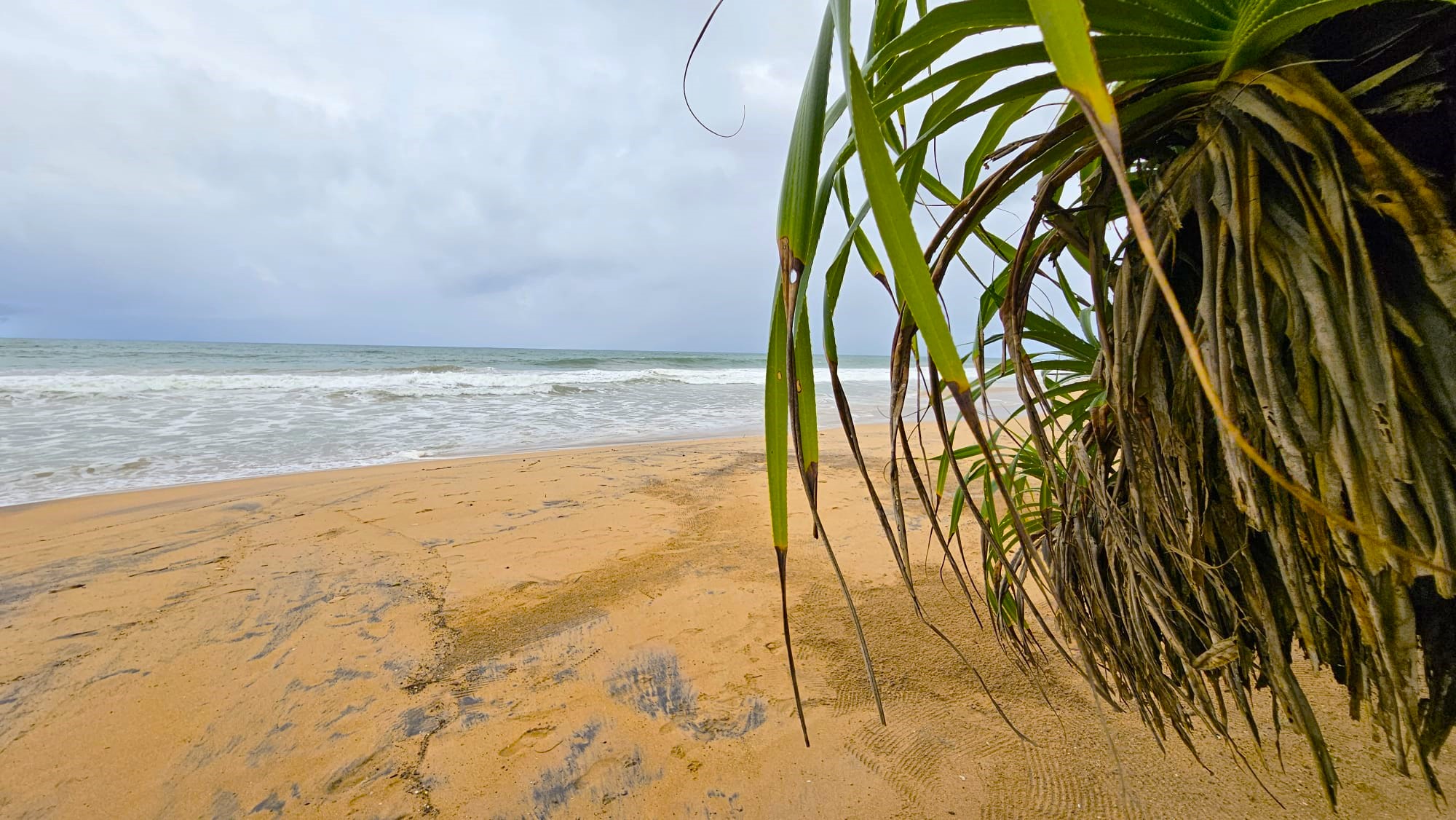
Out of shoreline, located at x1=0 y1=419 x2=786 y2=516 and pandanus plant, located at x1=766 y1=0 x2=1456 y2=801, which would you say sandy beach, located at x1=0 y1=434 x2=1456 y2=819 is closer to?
pandanus plant, located at x1=766 y1=0 x2=1456 y2=801

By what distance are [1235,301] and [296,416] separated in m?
11.2

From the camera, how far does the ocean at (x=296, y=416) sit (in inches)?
227

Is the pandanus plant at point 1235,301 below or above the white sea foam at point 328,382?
above

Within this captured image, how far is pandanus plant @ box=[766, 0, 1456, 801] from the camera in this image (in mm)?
542

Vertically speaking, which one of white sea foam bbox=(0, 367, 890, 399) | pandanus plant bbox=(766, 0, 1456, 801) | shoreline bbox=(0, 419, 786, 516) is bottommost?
shoreline bbox=(0, 419, 786, 516)

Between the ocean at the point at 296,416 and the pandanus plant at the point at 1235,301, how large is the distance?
1498 mm

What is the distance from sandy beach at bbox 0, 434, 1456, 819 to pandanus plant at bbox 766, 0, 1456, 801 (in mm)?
236

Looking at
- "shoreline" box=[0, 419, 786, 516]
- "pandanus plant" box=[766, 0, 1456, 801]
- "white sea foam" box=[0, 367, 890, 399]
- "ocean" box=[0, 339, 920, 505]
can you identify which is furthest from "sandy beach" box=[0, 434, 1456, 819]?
"white sea foam" box=[0, 367, 890, 399]

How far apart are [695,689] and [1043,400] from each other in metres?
1.45

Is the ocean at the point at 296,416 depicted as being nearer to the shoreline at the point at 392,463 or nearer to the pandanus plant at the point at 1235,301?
the shoreline at the point at 392,463

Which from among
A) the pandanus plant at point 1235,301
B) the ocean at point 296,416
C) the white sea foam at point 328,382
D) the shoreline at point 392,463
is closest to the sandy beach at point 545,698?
the pandanus plant at point 1235,301

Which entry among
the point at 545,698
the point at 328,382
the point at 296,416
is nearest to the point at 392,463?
the point at 296,416

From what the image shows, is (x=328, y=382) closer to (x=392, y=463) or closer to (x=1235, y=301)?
(x=392, y=463)

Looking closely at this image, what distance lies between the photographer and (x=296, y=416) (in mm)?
9094
